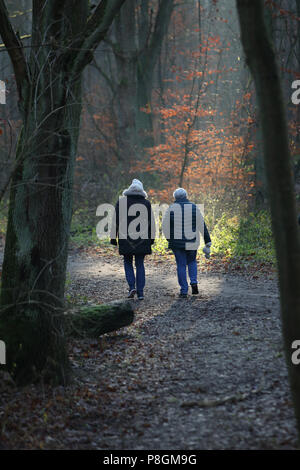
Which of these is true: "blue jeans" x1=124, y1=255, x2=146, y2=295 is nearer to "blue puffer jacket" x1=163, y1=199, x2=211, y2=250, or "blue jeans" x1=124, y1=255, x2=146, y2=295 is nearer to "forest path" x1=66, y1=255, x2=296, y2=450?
"forest path" x1=66, y1=255, x2=296, y2=450

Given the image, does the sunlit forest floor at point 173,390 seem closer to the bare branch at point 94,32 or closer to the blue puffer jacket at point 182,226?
the blue puffer jacket at point 182,226

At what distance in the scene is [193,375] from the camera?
623 cm

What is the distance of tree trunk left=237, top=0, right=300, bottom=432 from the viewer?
352cm

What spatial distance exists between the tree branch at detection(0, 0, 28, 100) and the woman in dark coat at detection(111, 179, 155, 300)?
4502 millimetres

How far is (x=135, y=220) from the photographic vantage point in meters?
10.1

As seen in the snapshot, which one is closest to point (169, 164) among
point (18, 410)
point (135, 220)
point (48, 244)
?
point (135, 220)


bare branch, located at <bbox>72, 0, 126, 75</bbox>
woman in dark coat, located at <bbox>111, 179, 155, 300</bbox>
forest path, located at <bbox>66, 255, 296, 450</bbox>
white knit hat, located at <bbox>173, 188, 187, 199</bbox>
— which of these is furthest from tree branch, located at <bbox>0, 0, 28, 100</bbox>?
white knit hat, located at <bbox>173, 188, 187, 199</bbox>

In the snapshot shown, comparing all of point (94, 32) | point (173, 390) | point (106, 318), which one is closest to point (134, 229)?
point (106, 318)

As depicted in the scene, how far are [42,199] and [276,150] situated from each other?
10.1 ft

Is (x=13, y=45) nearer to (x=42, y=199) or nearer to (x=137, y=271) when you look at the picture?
(x=42, y=199)
